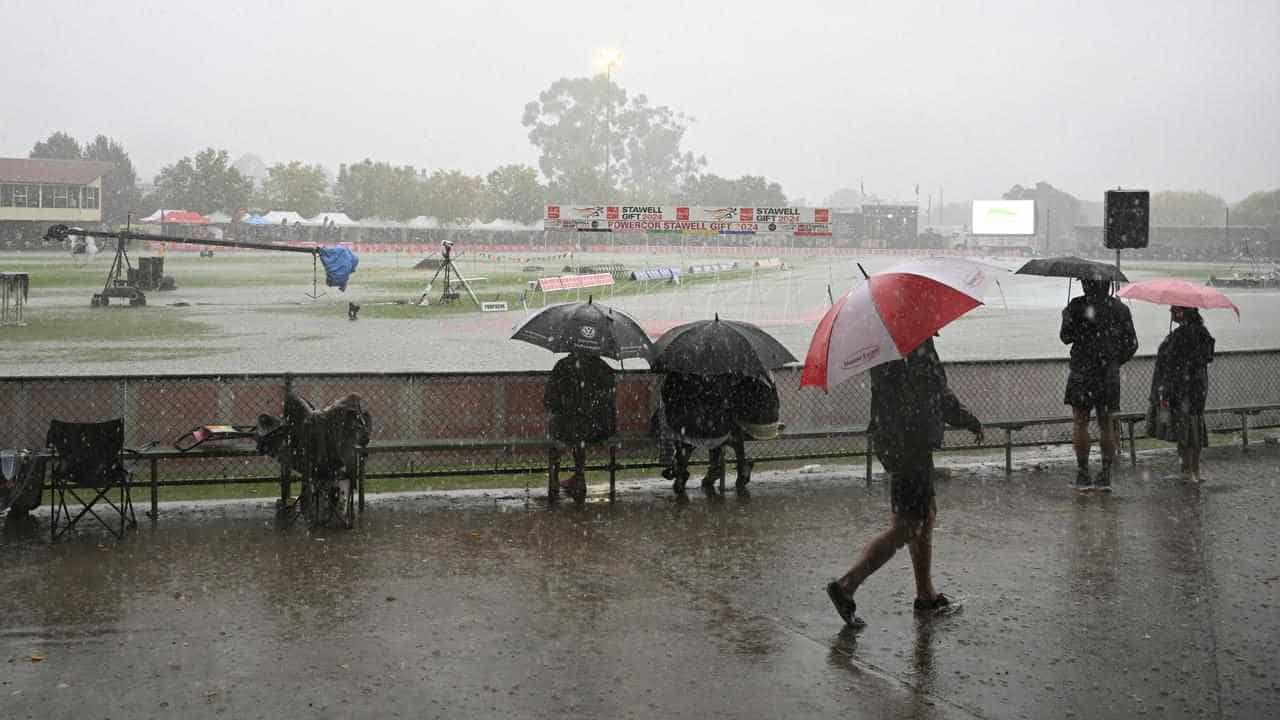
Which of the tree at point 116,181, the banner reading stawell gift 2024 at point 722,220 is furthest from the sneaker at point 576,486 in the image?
the tree at point 116,181

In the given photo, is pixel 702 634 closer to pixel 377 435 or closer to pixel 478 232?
pixel 377 435

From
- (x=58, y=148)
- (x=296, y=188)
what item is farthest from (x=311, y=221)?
(x=58, y=148)

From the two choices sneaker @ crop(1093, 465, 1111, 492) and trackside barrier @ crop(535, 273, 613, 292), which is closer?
sneaker @ crop(1093, 465, 1111, 492)

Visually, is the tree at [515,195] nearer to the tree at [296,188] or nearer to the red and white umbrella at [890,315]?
the tree at [296,188]

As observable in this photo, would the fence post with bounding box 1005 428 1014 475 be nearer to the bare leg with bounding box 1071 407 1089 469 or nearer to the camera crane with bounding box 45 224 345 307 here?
the bare leg with bounding box 1071 407 1089 469

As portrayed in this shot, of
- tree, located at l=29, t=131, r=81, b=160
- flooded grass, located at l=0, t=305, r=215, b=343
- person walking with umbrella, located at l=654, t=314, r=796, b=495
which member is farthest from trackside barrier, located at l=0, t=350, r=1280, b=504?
tree, located at l=29, t=131, r=81, b=160

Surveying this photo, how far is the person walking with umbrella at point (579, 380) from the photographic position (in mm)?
10188

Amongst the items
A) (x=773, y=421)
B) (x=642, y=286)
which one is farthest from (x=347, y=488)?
(x=642, y=286)

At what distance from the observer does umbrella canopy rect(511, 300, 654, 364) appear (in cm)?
1014

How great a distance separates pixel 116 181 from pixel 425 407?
64.0ft

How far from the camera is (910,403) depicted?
6504mm

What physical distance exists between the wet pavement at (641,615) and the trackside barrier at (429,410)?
76 cm

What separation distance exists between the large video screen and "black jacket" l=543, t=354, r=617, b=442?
141 feet

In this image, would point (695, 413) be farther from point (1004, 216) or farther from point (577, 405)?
point (1004, 216)
